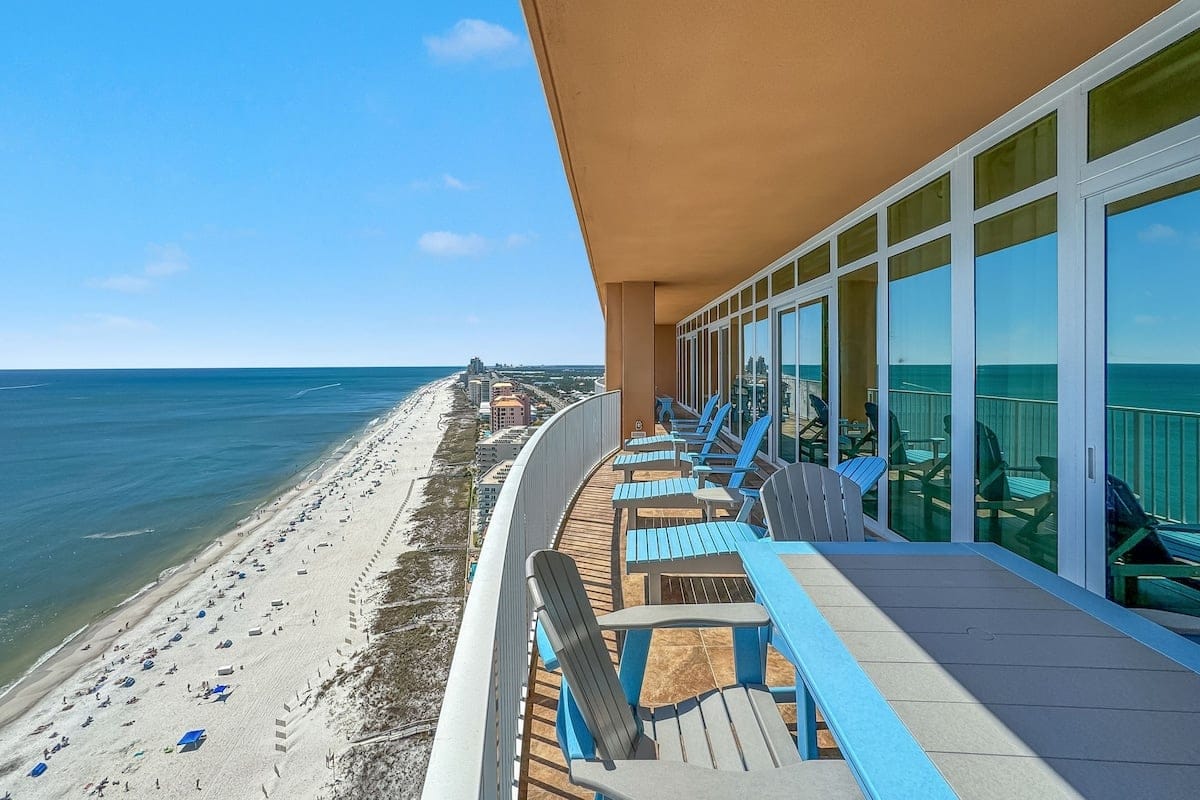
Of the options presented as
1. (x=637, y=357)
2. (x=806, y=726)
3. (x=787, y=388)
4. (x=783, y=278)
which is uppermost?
(x=783, y=278)

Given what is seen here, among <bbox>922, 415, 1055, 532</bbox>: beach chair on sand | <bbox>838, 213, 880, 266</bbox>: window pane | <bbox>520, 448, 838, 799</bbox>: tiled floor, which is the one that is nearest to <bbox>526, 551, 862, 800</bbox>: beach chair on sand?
<bbox>520, 448, 838, 799</bbox>: tiled floor

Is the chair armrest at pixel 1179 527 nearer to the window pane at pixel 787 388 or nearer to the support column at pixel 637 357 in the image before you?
the window pane at pixel 787 388

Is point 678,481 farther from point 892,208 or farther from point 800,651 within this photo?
point 800,651

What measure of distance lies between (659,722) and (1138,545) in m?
1.98

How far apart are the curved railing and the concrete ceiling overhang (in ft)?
5.40

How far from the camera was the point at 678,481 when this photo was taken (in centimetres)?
435

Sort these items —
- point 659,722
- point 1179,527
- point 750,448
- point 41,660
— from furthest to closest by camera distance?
1. point 41,660
2. point 750,448
3. point 1179,527
4. point 659,722

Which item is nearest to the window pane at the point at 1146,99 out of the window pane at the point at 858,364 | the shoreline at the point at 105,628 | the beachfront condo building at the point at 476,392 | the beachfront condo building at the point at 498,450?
the window pane at the point at 858,364

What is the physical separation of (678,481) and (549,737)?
2537 millimetres

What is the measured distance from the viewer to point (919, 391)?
3.68 metres

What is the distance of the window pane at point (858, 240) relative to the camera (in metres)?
4.32

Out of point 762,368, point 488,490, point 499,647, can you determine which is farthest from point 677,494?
point 488,490

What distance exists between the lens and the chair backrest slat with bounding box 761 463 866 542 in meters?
2.40

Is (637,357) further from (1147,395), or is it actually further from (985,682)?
(985,682)
